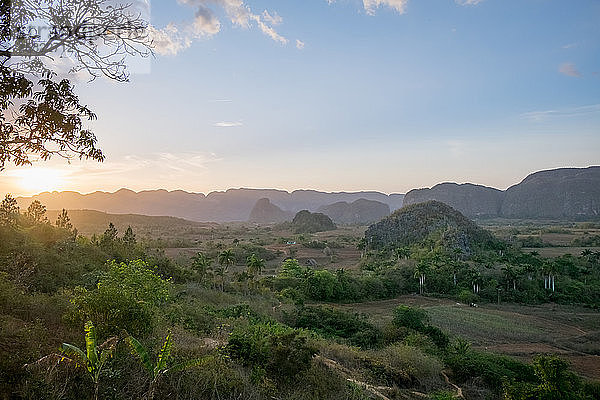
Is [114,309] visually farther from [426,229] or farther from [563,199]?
[563,199]

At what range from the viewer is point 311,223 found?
416 feet

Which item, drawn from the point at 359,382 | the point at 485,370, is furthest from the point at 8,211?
the point at 485,370

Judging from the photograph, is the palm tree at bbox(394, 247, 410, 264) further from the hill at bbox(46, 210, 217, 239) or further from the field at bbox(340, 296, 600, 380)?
the hill at bbox(46, 210, 217, 239)

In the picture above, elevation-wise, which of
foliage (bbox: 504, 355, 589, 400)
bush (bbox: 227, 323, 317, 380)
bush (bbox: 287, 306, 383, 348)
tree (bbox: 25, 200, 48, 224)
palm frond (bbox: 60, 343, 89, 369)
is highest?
tree (bbox: 25, 200, 48, 224)

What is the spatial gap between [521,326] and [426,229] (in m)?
38.1

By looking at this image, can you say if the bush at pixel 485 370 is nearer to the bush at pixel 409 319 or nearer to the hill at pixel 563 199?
the bush at pixel 409 319

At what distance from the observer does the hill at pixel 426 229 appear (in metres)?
60.3

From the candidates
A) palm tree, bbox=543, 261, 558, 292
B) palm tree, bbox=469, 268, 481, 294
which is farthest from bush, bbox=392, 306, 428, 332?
palm tree, bbox=543, 261, 558, 292

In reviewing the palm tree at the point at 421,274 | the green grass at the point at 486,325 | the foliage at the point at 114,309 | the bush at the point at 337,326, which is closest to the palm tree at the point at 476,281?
the palm tree at the point at 421,274

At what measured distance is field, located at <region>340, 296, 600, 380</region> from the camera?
77.6 feet

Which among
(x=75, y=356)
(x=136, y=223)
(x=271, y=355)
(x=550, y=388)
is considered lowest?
(x=136, y=223)

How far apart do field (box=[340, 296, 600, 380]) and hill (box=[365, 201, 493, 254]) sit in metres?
21.1

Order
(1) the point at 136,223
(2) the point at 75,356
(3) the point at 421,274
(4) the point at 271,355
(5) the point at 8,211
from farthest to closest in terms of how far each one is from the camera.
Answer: (1) the point at 136,223 → (3) the point at 421,274 → (5) the point at 8,211 → (4) the point at 271,355 → (2) the point at 75,356

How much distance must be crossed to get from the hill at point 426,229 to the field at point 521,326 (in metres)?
21.1
